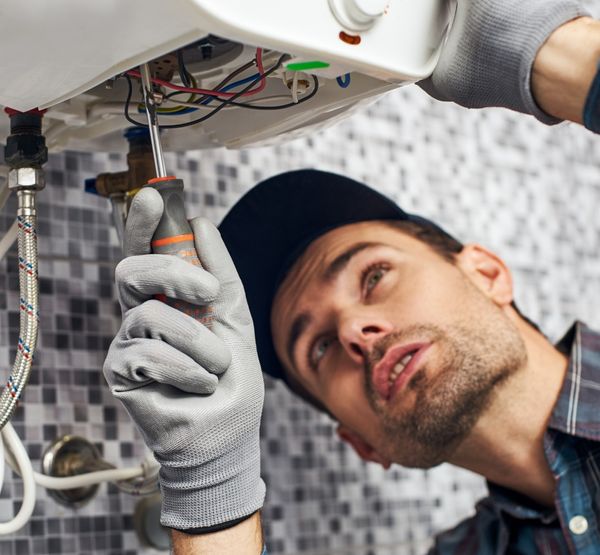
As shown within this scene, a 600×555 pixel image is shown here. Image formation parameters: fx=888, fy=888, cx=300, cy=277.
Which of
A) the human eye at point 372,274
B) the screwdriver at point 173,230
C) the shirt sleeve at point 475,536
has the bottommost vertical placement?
the shirt sleeve at point 475,536

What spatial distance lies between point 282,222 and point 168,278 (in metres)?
0.57

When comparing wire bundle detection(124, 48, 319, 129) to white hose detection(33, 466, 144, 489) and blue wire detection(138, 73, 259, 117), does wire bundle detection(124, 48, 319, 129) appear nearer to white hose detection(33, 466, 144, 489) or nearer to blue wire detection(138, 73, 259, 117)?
blue wire detection(138, 73, 259, 117)

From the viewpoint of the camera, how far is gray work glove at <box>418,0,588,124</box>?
2.38 feet

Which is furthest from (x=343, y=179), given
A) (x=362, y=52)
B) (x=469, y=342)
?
(x=362, y=52)

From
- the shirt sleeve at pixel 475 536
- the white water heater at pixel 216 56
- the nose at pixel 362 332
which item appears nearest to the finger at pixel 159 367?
the white water heater at pixel 216 56

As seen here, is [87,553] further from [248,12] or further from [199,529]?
[248,12]

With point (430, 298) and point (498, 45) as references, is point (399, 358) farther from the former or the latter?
point (498, 45)

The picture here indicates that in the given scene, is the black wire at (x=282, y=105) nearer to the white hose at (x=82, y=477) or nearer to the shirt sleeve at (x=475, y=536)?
the white hose at (x=82, y=477)

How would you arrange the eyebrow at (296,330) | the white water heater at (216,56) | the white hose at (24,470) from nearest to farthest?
the white water heater at (216,56) < the white hose at (24,470) < the eyebrow at (296,330)

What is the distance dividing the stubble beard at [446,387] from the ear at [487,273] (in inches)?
2.3

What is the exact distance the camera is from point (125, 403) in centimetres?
73

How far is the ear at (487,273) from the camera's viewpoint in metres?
1.23

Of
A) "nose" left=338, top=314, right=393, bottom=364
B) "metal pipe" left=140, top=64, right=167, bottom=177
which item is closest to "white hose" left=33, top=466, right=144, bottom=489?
"nose" left=338, top=314, right=393, bottom=364

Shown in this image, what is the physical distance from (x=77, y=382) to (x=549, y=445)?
610 millimetres
